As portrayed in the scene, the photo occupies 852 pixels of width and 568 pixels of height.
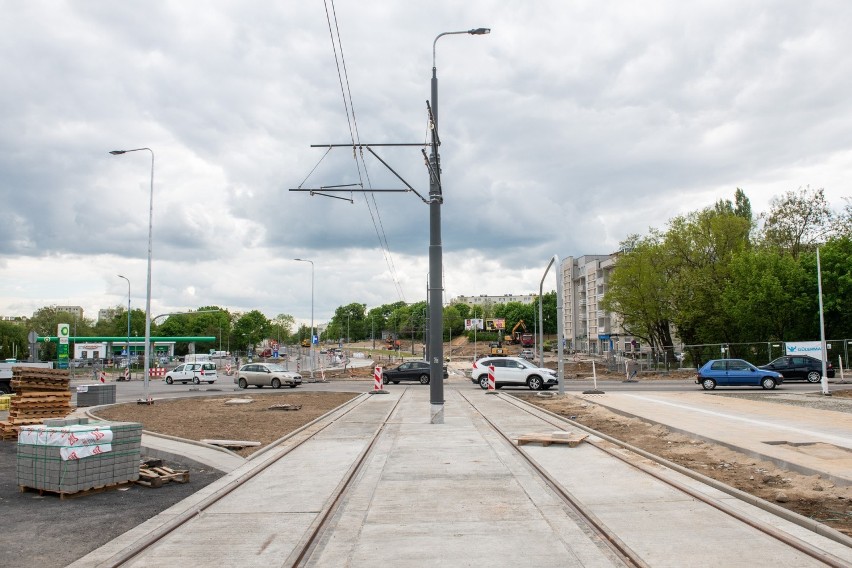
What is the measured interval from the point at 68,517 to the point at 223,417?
12.6m

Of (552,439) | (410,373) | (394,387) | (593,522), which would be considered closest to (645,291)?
(410,373)

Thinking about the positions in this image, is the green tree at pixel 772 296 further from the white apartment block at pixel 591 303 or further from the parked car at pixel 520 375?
the white apartment block at pixel 591 303

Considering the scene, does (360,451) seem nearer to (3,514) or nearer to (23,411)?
(3,514)

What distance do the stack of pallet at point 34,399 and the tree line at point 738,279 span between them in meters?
46.5

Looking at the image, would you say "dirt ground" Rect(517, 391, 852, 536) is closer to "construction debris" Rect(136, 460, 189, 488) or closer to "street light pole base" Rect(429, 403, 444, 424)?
"street light pole base" Rect(429, 403, 444, 424)

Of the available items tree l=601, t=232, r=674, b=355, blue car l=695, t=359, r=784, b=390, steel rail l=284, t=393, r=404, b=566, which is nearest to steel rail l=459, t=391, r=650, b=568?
steel rail l=284, t=393, r=404, b=566

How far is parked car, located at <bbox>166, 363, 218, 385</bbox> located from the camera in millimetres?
46531

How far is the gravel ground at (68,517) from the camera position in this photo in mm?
6800

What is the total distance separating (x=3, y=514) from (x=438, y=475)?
19.0 feet

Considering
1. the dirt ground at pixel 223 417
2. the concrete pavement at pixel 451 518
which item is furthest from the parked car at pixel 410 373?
the concrete pavement at pixel 451 518

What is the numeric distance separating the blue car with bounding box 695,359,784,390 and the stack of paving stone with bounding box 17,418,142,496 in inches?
1182

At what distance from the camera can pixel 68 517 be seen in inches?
327

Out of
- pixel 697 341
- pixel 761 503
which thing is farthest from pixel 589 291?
pixel 761 503

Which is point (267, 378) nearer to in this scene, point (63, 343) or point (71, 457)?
point (63, 343)
